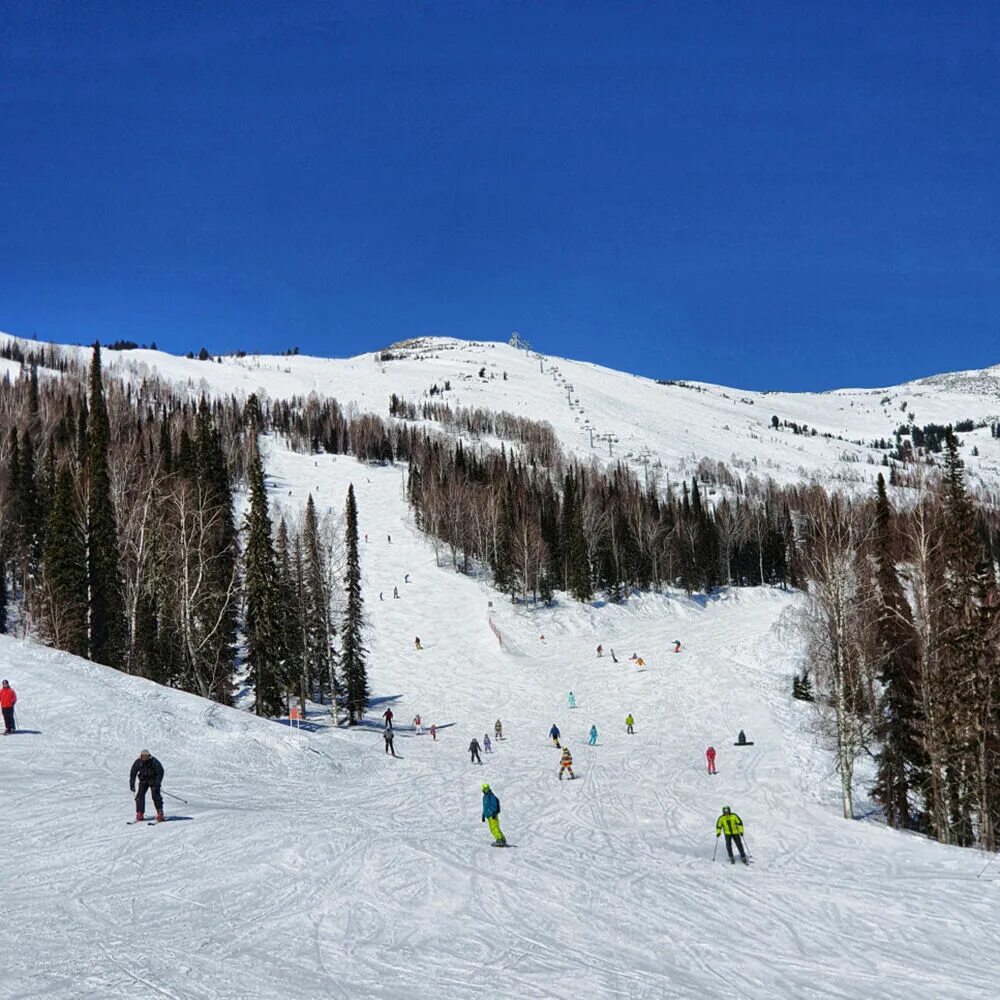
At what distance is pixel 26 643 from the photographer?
29969 mm

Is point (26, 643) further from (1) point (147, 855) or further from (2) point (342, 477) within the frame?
(2) point (342, 477)

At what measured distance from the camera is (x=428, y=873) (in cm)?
1409

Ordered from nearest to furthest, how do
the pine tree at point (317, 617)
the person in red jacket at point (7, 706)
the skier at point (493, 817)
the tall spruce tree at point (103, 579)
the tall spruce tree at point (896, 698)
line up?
the skier at point (493, 817) → the person in red jacket at point (7, 706) → the tall spruce tree at point (896, 698) → the tall spruce tree at point (103, 579) → the pine tree at point (317, 617)

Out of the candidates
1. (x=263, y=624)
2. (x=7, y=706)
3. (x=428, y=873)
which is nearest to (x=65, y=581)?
(x=263, y=624)

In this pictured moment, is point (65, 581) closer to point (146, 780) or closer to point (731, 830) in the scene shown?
point (146, 780)

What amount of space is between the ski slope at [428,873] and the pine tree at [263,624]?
7.16 m

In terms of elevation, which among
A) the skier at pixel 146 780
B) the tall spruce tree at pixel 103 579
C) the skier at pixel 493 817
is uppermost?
the tall spruce tree at pixel 103 579

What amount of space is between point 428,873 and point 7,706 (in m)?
14.7

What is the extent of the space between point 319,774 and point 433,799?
4.70 meters

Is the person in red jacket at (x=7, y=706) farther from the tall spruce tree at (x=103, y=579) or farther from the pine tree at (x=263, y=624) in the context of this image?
the tall spruce tree at (x=103, y=579)

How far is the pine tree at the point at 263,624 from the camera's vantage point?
39500mm

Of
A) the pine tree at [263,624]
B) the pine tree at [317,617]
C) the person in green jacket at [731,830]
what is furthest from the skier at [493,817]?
the pine tree at [317,617]

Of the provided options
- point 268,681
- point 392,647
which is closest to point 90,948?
point 268,681

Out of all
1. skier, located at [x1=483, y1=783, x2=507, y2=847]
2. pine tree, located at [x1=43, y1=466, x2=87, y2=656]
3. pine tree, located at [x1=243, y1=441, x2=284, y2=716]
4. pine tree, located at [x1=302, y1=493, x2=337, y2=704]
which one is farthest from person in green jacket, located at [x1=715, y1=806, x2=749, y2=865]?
pine tree, located at [x1=43, y1=466, x2=87, y2=656]
